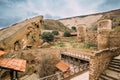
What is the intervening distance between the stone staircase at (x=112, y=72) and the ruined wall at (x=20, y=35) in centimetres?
587

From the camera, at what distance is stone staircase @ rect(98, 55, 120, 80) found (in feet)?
24.6

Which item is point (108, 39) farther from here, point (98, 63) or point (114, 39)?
point (98, 63)

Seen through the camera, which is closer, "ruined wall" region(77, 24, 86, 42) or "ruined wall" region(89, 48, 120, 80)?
"ruined wall" region(89, 48, 120, 80)

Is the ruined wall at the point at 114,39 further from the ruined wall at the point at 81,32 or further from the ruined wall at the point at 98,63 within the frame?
the ruined wall at the point at 81,32

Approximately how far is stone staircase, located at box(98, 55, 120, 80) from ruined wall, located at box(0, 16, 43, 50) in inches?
231

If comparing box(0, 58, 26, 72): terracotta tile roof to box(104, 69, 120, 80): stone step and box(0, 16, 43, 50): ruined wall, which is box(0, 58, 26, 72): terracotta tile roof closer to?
box(0, 16, 43, 50): ruined wall

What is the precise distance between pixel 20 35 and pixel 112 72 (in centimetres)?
678

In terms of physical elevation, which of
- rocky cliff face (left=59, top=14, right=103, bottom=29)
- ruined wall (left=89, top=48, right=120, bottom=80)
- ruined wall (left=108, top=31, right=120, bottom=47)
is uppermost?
rocky cliff face (left=59, top=14, right=103, bottom=29)

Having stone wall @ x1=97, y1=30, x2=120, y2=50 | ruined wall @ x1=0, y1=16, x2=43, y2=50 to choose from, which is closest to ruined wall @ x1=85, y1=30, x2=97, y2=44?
stone wall @ x1=97, y1=30, x2=120, y2=50

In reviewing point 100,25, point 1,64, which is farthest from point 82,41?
point 1,64

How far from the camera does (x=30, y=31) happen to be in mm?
11922

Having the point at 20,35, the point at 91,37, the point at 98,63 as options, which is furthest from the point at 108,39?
the point at 20,35

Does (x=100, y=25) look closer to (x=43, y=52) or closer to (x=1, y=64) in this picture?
(x=43, y=52)

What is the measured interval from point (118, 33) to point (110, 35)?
1.28m
